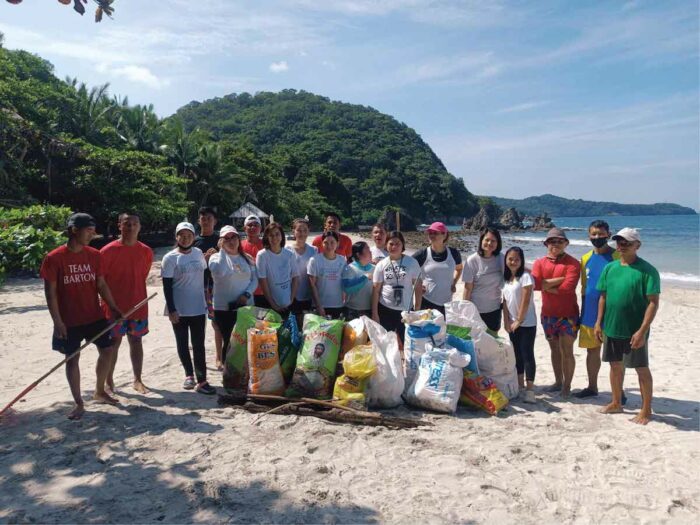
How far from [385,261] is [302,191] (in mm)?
46975

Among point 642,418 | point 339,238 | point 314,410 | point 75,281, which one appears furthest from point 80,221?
point 642,418

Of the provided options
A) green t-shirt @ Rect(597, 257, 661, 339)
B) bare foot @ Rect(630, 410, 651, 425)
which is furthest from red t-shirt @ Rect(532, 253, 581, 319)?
bare foot @ Rect(630, 410, 651, 425)

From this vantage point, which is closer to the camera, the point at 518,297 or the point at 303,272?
the point at 518,297

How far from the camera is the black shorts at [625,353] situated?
3695 mm

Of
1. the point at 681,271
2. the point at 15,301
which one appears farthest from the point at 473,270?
the point at 681,271

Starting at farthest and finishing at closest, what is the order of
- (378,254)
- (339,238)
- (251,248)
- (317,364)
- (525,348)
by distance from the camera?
(378,254) < (339,238) < (251,248) < (525,348) < (317,364)

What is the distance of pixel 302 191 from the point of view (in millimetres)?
50562

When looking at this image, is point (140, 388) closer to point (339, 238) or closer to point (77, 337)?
point (77, 337)

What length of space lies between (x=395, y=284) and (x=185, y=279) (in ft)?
6.28

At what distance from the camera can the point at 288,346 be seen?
4105 mm

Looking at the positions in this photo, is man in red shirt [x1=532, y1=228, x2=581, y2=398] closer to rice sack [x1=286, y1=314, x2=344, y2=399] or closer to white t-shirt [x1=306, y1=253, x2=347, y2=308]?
white t-shirt [x1=306, y1=253, x2=347, y2=308]

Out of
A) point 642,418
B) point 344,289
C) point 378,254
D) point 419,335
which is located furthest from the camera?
point 378,254

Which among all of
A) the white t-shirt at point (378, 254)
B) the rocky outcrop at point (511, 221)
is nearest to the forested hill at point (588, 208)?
the rocky outcrop at point (511, 221)

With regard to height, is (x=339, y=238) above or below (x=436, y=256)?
above
